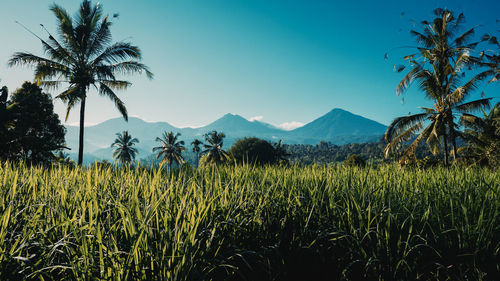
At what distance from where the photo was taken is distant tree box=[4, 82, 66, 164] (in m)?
14.8

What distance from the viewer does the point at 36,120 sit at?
18.2m

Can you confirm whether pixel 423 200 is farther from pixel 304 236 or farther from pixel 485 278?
pixel 304 236

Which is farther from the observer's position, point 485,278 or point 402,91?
point 402,91

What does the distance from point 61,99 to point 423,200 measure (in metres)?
16.9

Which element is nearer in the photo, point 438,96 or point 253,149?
point 438,96

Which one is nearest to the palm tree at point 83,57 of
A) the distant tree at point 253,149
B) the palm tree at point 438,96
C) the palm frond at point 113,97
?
the palm frond at point 113,97

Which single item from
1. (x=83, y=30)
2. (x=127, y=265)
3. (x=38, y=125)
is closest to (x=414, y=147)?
(x=127, y=265)

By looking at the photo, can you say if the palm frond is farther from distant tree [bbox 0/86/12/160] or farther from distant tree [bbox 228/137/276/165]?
distant tree [bbox 228/137/276/165]

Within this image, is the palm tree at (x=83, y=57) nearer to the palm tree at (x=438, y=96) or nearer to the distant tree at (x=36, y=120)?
the distant tree at (x=36, y=120)

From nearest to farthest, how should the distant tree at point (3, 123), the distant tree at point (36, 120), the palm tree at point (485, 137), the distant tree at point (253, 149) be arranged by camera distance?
1. the distant tree at point (3, 123)
2. the palm tree at point (485, 137)
3. the distant tree at point (36, 120)
4. the distant tree at point (253, 149)

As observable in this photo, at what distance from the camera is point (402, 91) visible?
16.2 meters

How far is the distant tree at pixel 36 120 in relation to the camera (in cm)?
1484

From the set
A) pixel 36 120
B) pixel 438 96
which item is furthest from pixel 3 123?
pixel 438 96

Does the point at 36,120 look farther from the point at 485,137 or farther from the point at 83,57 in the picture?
the point at 485,137
